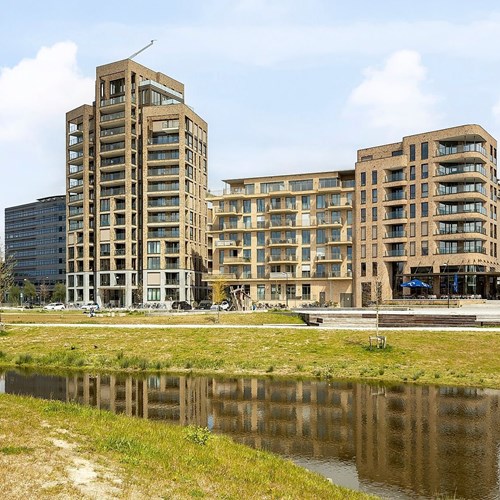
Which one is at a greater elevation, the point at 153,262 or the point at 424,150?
the point at 424,150

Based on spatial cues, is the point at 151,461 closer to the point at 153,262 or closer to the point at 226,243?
the point at 226,243

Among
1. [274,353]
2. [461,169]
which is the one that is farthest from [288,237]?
[274,353]

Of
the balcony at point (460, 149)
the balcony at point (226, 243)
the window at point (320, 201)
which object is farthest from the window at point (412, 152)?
the balcony at point (226, 243)

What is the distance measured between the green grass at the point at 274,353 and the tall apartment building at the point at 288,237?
191ft

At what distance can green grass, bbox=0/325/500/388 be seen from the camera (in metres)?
31.9

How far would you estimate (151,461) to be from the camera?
1373 cm

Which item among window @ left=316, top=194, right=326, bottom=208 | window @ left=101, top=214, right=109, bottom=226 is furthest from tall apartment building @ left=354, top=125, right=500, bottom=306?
window @ left=101, top=214, right=109, bottom=226

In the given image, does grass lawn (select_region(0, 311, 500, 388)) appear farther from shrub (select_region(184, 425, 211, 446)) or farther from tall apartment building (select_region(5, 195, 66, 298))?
tall apartment building (select_region(5, 195, 66, 298))

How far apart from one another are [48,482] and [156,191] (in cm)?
10272

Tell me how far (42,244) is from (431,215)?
141 m

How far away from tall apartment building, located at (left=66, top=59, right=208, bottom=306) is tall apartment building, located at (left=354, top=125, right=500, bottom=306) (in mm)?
35278

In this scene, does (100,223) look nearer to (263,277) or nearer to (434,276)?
(263,277)

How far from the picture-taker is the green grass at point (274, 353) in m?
31.9

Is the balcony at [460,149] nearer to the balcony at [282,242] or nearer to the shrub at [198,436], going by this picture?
the balcony at [282,242]
